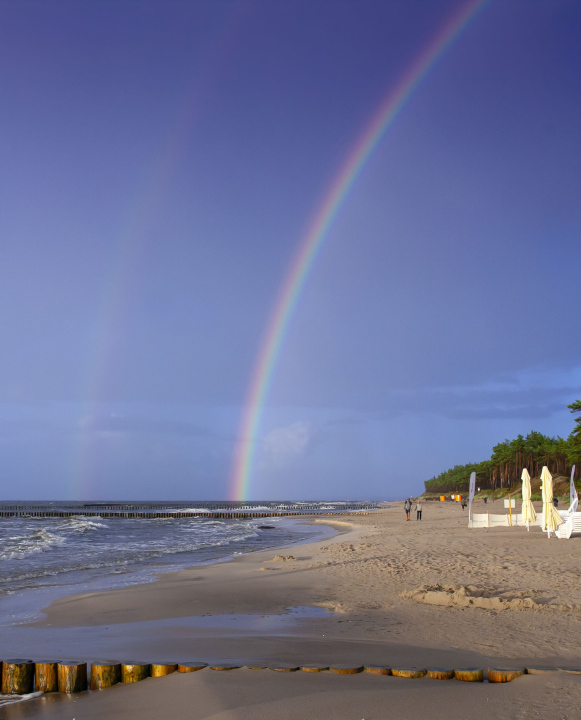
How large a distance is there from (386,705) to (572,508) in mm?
19827

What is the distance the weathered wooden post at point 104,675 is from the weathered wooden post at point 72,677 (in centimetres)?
10

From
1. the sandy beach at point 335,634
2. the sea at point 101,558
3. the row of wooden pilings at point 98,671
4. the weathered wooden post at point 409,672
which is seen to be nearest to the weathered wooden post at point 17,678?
the row of wooden pilings at point 98,671

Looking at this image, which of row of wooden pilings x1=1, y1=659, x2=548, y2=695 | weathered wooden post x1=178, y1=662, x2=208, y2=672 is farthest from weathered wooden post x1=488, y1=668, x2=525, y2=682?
weathered wooden post x1=178, y1=662, x2=208, y2=672

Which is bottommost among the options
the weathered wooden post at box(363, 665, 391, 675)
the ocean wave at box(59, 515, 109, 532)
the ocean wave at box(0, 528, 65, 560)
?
the ocean wave at box(59, 515, 109, 532)

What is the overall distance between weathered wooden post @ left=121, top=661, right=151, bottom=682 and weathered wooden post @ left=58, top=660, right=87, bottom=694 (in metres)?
0.42

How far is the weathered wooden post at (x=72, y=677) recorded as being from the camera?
638cm

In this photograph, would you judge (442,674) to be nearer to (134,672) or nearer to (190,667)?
(190,667)

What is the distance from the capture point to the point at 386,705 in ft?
18.0

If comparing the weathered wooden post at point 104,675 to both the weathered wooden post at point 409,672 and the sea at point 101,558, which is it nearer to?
the weathered wooden post at point 409,672

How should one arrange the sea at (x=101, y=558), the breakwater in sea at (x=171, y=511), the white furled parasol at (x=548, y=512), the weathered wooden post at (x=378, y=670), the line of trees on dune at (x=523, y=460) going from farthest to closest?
1. the line of trees on dune at (x=523, y=460)
2. the breakwater in sea at (x=171, y=511)
3. the white furled parasol at (x=548, y=512)
4. the sea at (x=101, y=558)
5. the weathered wooden post at (x=378, y=670)

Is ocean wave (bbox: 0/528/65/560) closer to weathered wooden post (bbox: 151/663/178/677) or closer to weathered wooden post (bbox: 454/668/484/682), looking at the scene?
weathered wooden post (bbox: 151/663/178/677)

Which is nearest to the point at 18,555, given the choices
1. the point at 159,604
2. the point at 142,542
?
the point at 142,542

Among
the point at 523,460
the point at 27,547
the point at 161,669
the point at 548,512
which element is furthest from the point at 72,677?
the point at 523,460

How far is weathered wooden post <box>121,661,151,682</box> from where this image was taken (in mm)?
6492
